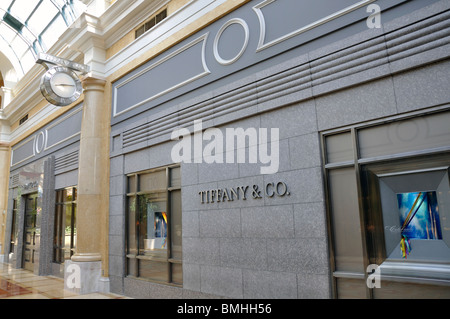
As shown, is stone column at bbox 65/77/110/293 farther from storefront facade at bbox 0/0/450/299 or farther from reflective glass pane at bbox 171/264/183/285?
reflective glass pane at bbox 171/264/183/285

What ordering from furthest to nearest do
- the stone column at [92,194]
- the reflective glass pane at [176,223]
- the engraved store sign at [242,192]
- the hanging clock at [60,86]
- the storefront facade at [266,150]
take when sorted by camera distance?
the hanging clock at [60,86], the stone column at [92,194], the reflective glass pane at [176,223], the engraved store sign at [242,192], the storefront facade at [266,150]

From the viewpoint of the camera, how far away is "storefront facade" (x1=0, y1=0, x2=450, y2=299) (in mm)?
4090

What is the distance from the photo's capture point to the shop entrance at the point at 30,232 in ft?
43.8

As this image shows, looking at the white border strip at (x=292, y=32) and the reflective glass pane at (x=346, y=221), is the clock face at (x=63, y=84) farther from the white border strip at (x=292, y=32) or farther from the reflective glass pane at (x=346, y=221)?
the reflective glass pane at (x=346, y=221)

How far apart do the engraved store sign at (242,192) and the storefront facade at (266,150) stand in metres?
0.02

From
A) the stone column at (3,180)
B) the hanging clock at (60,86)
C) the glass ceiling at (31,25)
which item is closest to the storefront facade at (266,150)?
the hanging clock at (60,86)

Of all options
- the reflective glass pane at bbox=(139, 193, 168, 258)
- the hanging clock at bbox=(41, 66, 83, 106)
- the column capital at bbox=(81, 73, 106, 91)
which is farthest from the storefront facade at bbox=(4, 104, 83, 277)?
the reflective glass pane at bbox=(139, 193, 168, 258)

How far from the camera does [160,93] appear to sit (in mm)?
7680

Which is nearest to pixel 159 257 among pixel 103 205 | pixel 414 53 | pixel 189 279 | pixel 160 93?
pixel 189 279

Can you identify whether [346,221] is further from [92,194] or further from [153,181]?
[92,194]

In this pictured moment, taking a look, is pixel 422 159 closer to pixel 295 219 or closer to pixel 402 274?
pixel 402 274

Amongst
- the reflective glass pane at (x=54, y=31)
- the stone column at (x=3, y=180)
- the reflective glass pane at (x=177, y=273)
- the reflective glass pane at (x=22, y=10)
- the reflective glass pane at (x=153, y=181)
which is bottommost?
the reflective glass pane at (x=177, y=273)

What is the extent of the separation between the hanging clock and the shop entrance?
6030 millimetres

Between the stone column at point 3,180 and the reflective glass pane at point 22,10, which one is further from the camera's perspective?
the stone column at point 3,180
